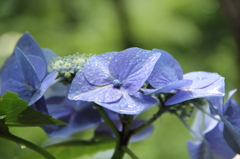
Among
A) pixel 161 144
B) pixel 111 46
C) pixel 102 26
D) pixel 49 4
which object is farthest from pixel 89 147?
pixel 49 4

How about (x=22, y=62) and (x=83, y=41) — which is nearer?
A: (x=22, y=62)

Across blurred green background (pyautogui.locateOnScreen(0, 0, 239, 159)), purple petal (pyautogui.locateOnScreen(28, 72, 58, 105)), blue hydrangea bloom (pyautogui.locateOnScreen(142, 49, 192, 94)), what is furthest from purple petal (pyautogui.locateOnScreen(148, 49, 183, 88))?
blurred green background (pyautogui.locateOnScreen(0, 0, 239, 159))

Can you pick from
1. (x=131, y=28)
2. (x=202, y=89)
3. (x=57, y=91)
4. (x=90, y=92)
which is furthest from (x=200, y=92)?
(x=131, y=28)

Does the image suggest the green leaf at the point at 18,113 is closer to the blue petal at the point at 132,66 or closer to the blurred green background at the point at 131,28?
the blue petal at the point at 132,66

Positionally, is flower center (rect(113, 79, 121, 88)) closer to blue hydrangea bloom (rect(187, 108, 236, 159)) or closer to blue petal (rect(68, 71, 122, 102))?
blue petal (rect(68, 71, 122, 102))

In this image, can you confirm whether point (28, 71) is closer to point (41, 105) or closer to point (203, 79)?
point (41, 105)

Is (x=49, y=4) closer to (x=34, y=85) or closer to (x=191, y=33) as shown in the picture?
(x=191, y=33)

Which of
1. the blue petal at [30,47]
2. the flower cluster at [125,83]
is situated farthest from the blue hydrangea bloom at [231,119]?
the blue petal at [30,47]
